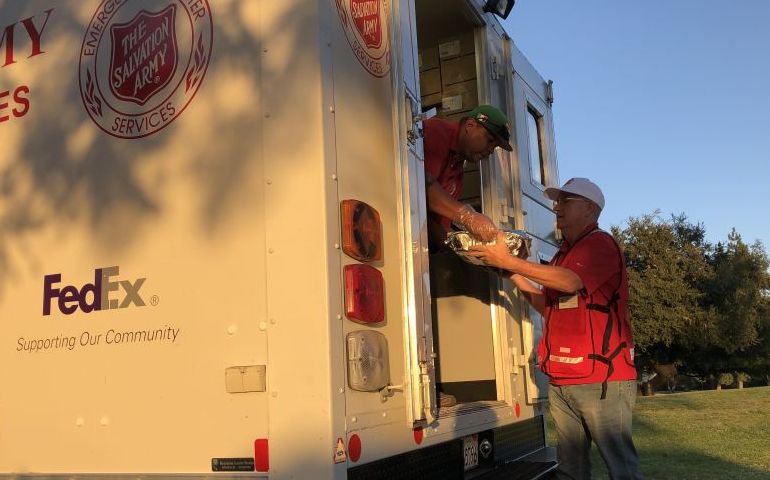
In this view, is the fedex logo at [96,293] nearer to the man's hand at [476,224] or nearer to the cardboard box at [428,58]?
the man's hand at [476,224]

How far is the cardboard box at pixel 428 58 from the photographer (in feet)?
15.5

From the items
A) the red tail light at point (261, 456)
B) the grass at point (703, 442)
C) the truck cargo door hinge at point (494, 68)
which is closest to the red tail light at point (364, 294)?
the red tail light at point (261, 456)

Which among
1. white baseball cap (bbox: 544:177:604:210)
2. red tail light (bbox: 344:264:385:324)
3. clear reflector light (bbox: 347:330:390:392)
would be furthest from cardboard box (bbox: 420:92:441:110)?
clear reflector light (bbox: 347:330:390:392)

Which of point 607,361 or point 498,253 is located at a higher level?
point 498,253

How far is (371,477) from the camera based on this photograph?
7.32ft

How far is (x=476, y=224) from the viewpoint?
120 inches

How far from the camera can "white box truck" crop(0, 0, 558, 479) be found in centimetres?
214

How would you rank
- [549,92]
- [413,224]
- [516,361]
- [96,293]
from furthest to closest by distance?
[549,92], [516,361], [413,224], [96,293]

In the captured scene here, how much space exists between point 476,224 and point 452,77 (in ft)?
6.12

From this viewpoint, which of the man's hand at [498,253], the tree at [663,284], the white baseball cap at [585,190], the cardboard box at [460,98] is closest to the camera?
the man's hand at [498,253]

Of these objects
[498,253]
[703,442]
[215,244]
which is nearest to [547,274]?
[498,253]

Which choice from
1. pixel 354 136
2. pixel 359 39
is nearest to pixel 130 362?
pixel 354 136

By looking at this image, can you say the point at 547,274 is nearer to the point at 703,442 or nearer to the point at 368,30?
the point at 368,30

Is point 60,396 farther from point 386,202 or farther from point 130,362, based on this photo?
point 386,202
